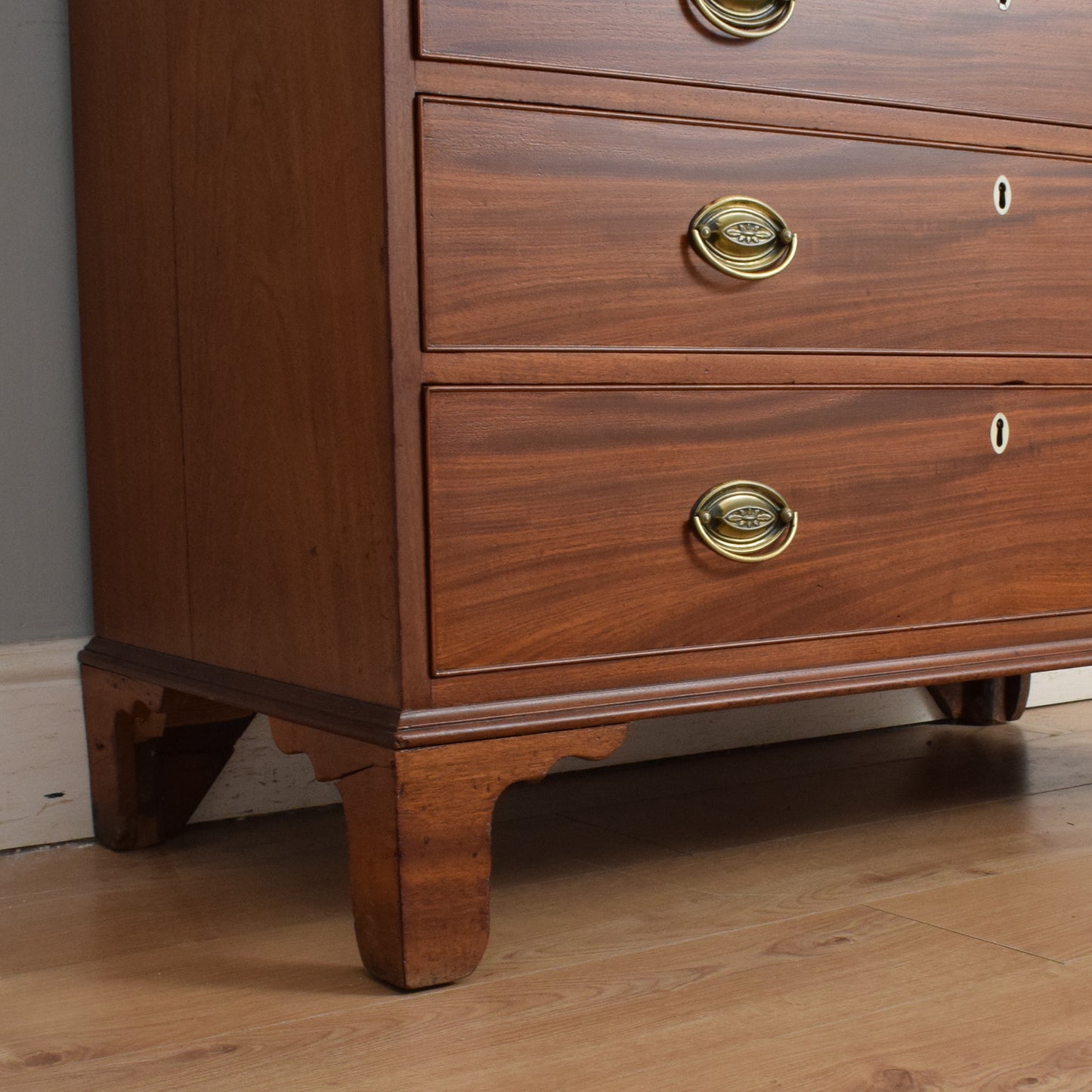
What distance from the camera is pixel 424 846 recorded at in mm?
990

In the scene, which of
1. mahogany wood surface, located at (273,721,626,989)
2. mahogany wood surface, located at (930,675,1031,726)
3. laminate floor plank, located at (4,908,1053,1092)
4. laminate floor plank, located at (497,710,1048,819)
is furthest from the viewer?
mahogany wood surface, located at (930,675,1031,726)

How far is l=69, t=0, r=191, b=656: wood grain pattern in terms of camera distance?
1.27m

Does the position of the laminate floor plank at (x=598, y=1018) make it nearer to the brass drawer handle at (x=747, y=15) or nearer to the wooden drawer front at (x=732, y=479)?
the wooden drawer front at (x=732, y=479)

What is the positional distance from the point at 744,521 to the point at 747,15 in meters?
0.39

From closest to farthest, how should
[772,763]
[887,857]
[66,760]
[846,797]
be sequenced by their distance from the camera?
[887,857]
[66,760]
[846,797]
[772,763]

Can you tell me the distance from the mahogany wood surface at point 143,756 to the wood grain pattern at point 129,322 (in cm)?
7

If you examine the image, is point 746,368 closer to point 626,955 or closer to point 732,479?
point 732,479

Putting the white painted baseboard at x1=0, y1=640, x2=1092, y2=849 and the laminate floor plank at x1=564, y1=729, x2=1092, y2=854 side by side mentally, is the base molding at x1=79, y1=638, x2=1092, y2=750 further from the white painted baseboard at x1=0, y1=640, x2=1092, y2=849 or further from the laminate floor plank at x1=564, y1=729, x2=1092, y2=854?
the laminate floor plank at x1=564, y1=729, x2=1092, y2=854

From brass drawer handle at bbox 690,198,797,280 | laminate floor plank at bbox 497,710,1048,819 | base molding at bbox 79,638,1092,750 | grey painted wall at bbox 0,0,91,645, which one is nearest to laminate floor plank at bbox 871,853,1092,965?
base molding at bbox 79,638,1092,750

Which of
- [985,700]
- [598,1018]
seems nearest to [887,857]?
[598,1018]

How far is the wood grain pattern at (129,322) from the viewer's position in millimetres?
1269

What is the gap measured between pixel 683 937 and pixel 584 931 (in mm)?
80

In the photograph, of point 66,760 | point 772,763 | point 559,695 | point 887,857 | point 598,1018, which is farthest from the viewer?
point 772,763

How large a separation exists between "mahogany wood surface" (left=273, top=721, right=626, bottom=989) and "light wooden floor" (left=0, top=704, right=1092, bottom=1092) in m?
0.03
